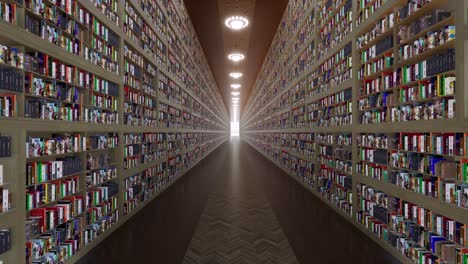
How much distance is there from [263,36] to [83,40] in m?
11.9

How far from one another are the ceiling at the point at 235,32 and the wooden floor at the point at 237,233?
7342 millimetres

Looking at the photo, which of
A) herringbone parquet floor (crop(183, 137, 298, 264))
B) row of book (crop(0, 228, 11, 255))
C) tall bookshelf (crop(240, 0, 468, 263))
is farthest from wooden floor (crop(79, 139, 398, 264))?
row of book (crop(0, 228, 11, 255))

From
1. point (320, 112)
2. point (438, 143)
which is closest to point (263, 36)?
point (320, 112)

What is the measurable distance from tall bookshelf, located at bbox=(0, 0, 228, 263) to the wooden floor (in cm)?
51

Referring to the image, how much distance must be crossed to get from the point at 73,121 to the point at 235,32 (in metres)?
11.3

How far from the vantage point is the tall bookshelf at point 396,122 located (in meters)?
2.91

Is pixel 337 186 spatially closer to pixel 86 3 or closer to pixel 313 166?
pixel 313 166

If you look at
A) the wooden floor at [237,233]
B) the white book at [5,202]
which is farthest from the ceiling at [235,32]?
the white book at [5,202]

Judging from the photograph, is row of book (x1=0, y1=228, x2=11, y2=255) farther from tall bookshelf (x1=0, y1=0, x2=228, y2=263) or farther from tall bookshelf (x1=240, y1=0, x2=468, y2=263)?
tall bookshelf (x1=240, y1=0, x2=468, y2=263)

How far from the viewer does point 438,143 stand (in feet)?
10.2

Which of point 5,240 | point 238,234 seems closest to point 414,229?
point 238,234

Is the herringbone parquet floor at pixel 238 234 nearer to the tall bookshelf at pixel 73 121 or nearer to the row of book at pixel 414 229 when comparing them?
the row of book at pixel 414 229

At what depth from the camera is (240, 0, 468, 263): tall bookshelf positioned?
9.53ft

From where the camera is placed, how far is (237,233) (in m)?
4.71
